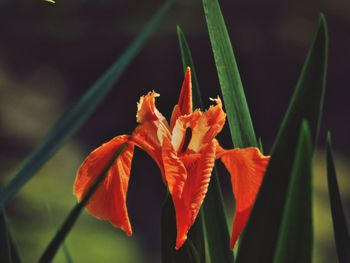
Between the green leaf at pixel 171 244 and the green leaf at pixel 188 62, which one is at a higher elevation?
the green leaf at pixel 188 62

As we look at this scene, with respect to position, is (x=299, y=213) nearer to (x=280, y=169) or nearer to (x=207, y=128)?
(x=280, y=169)

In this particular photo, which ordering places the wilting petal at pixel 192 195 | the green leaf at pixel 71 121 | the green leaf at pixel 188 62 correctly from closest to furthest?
the green leaf at pixel 71 121 < the wilting petal at pixel 192 195 < the green leaf at pixel 188 62

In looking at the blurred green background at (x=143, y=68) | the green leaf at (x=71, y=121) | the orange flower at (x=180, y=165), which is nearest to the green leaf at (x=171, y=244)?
the orange flower at (x=180, y=165)

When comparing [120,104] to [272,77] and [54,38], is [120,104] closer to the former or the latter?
[54,38]

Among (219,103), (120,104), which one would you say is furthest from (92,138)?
(219,103)

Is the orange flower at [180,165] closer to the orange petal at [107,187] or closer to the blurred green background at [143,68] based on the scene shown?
the orange petal at [107,187]

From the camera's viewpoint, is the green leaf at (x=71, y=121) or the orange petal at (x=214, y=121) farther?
the orange petal at (x=214, y=121)

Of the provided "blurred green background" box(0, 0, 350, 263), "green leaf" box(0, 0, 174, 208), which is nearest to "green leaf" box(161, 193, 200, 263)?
"green leaf" box(0, 0, 174, 208)

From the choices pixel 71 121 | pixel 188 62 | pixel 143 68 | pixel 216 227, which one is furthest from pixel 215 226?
pixel 143 68
